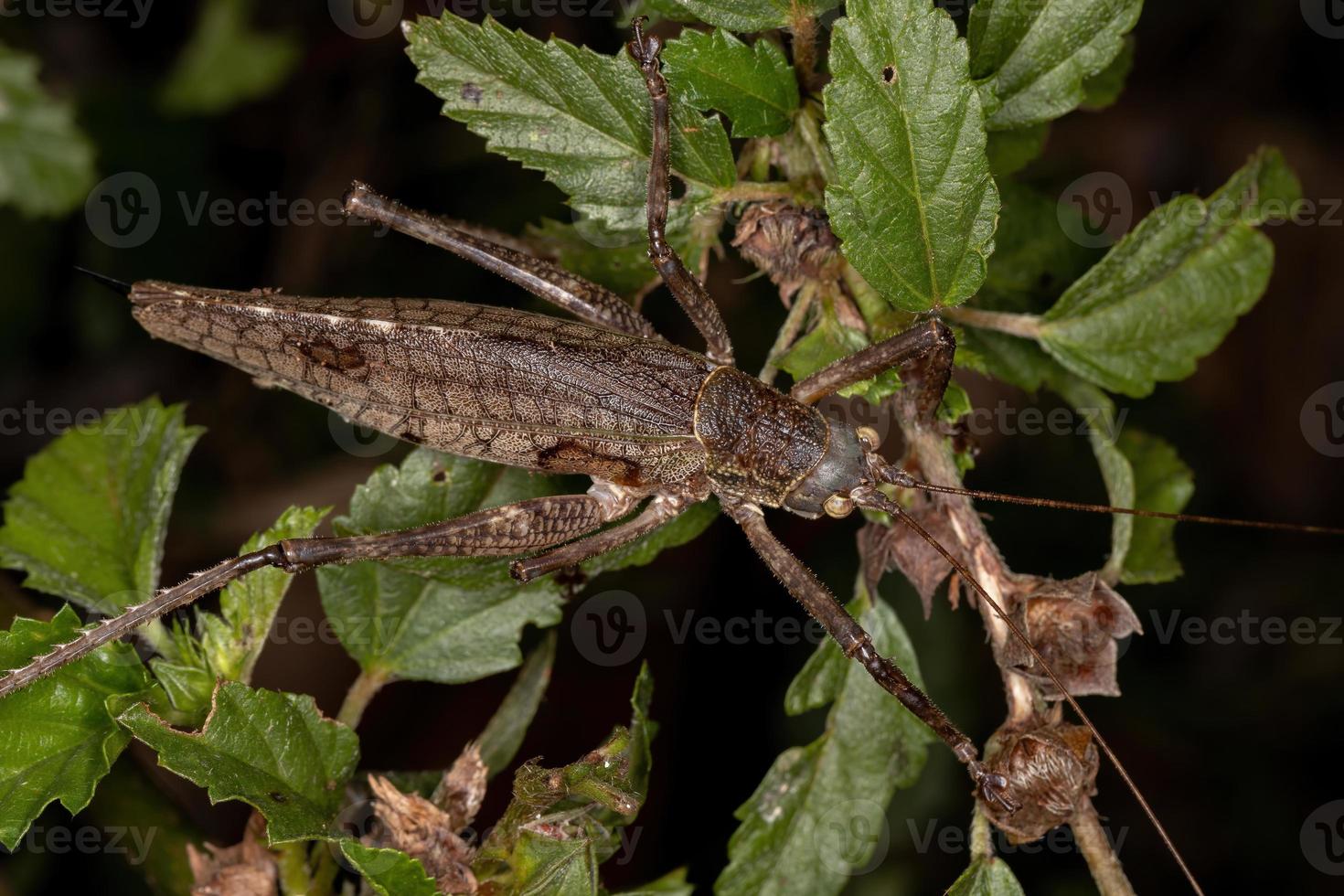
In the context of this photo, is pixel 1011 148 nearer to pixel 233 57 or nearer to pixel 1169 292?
pixel 1169 292

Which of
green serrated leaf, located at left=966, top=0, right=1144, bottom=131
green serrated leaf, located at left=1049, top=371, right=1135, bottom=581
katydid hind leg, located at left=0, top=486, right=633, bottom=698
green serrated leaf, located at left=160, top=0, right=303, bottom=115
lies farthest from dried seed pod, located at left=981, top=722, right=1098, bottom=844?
green serrated leaf, located at left=160, top=0, right=303, bottom=115

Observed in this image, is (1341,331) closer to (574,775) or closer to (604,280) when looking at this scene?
(604,280)

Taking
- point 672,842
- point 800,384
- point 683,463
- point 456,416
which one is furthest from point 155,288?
point 672,842

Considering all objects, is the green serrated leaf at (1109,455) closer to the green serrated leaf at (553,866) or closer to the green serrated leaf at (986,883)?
the green serrated leaf at (986,883)

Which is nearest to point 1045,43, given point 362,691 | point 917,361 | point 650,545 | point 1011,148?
point 1011,148

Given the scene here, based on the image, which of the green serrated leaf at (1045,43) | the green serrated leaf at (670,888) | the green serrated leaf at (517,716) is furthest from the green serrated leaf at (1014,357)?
the green serrated leaf at (670,888)
